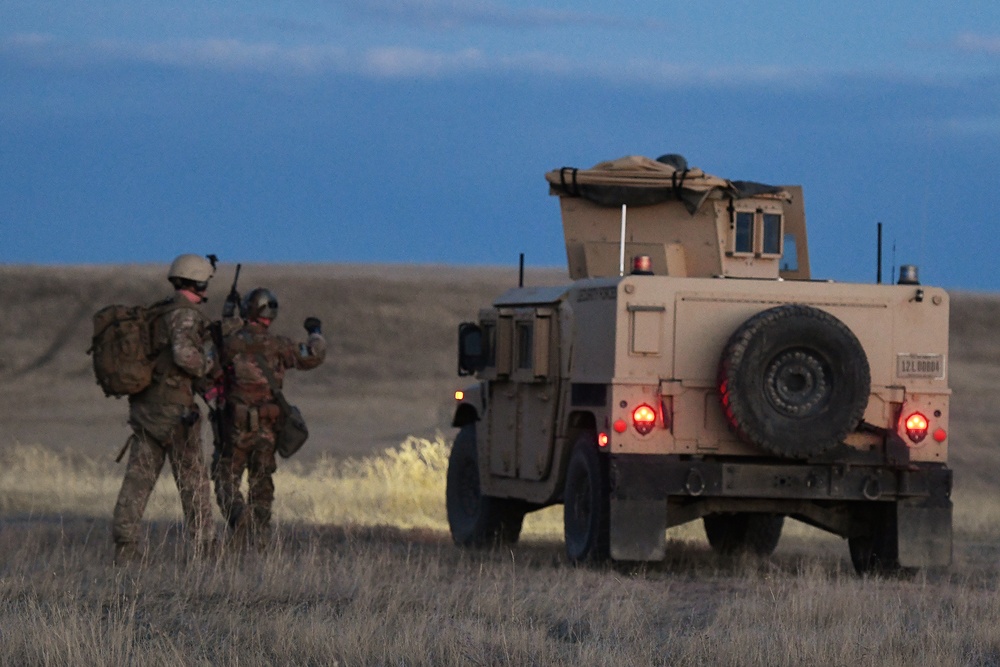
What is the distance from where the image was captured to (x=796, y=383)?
11.9m

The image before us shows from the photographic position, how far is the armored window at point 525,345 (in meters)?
13.5

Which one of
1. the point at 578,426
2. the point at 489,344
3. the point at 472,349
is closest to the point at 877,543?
the point at 578,426

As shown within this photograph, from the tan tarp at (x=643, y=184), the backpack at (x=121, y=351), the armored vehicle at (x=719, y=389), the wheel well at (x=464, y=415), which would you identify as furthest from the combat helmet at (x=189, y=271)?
the wheel well at (x=464, y=415)

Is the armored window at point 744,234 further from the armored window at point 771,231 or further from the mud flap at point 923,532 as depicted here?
the mud flap at point 923,532

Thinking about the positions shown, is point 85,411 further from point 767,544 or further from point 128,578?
point 128,578

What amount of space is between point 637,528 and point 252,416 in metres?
3.03

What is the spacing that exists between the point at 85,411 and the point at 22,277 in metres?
22.1

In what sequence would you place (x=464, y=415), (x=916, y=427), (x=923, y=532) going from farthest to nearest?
(x=464, y=415) < (x=923, y=532) < (x=916, y=427)

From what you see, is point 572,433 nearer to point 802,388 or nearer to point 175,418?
point 802,388

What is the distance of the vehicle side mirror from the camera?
14656 millimetres

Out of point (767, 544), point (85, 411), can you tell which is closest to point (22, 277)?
point (85, 411)

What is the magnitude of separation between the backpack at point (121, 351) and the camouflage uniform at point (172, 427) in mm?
118

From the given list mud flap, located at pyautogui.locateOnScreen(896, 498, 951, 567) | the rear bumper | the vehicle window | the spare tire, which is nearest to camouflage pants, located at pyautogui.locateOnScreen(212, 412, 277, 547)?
the rear bumper

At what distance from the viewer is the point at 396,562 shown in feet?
38.9
